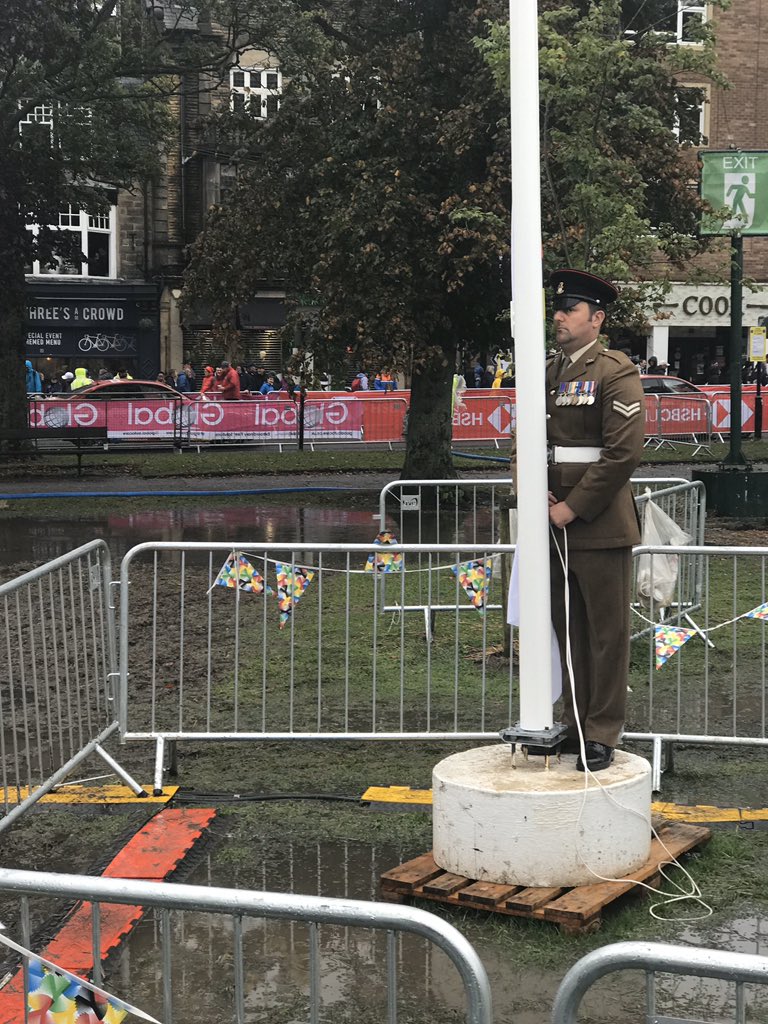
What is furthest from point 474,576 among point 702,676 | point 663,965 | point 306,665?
point 663,965

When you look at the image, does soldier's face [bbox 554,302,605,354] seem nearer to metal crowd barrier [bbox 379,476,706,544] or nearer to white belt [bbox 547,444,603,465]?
white belt [bbox 547,444,603,465]

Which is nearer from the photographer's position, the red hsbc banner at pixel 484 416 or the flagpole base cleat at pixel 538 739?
the flagpole base cleat at pixel 538 739

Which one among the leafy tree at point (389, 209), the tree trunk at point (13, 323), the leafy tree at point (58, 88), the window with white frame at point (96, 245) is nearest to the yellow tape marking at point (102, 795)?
the leafy tree at point (389, 209)

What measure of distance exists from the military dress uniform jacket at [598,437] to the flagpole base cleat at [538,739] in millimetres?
808

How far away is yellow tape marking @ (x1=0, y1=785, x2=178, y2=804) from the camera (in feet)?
21.8

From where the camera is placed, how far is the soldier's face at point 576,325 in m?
5.93

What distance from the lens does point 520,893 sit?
5.14 metres

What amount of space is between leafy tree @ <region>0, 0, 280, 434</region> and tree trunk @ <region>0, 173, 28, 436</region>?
0.02 meters

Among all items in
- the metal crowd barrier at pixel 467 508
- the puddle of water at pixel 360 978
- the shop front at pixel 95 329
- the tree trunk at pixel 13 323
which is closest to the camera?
the puddle of water at pixel 360 978

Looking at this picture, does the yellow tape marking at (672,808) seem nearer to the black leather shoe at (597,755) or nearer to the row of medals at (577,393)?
the black leather shoe at (597,755)

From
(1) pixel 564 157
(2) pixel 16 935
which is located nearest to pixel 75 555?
(2) pixel 16 935

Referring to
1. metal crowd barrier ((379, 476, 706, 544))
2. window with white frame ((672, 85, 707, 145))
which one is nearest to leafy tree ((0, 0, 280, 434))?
window with white frame ((672, 85, 707, 145))

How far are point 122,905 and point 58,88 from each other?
22.8 metres

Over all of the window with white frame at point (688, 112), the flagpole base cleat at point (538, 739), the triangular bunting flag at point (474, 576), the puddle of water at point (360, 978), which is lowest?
the puddle of water at point (360, 978)
